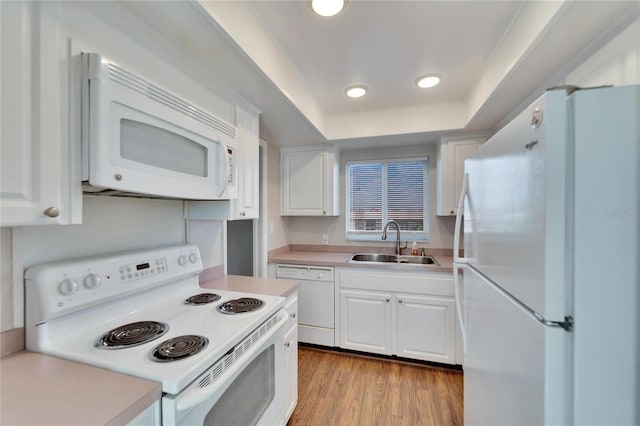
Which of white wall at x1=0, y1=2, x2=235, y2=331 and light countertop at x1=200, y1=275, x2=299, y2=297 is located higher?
white wall at x1=0, y1=2, x2=235, y2=331

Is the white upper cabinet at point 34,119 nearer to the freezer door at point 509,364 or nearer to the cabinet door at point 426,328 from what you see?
the freezer door at point 509,364

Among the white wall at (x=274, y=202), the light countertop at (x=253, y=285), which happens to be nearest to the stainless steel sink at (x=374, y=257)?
the white wall at (x=274, y=202)

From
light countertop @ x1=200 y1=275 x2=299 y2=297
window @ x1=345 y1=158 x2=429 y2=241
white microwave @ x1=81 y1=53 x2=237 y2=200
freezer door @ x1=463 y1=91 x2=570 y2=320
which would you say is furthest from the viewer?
window @ x1=345 y1=158 x2=429 y2=241

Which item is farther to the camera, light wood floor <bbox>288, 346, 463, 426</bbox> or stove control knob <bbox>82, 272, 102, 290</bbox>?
light wood floor <bbox>288, 346, 463, 426</bbox>

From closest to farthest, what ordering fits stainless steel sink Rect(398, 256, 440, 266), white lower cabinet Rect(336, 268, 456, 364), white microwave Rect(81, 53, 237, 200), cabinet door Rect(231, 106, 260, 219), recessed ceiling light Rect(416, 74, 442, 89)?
white microwave Rect(81, 53, 237, 200) < cabinet door Rect(231, 106, 260, 219) < recessed ceiling light Rect(416, 74, 442, 89) < white lower cabinet Rect(336, 268, 456, 364) < stainless steel sink Rect(398, 256, 440, 266)

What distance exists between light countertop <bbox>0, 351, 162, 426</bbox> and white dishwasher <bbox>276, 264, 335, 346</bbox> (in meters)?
1.87

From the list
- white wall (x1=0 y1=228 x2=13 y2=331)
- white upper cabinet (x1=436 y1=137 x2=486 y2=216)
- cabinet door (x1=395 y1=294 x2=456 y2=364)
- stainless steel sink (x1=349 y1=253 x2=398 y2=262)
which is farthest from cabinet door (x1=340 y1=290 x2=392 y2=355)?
white wall (x1=0 y1=228 x2=13 y2=331)

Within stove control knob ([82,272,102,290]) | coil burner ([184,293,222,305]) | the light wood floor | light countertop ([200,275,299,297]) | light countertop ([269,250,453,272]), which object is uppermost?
stove control knob ([82,272,102,290])

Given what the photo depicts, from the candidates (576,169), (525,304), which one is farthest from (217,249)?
(576,169)

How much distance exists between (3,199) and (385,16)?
5.57ft

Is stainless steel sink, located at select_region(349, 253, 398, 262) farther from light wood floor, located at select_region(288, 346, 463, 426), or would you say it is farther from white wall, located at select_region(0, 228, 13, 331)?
white wall, located at select_region(0, 228, 13, 331)

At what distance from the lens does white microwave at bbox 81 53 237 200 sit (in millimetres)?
785

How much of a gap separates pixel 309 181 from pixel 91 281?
2.11 m

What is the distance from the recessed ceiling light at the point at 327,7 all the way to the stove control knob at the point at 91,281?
156cm
